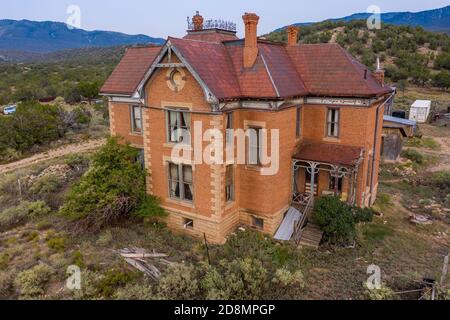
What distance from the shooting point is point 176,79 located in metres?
15.2

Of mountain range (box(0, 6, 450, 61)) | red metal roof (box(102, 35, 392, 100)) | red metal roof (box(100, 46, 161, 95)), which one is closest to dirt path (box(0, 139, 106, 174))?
red metal roof (box(100, 46, 161, 95))

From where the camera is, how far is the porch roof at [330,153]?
16.2m

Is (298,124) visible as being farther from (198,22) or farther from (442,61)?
(442,61)

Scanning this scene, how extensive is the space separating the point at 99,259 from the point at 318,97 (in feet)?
41.1

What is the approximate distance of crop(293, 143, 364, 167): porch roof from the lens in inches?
637

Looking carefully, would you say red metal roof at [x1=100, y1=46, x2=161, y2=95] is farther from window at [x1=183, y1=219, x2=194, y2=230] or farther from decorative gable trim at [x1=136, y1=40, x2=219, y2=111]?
window at [x1=183, y1=219, x2=194, y2=230]

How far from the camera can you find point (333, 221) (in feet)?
50.2

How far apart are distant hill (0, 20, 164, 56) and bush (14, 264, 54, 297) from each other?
164 m

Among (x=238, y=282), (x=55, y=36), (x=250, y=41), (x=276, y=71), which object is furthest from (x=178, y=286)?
(x=55, y=36)

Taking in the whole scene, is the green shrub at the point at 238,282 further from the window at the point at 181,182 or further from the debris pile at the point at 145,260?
the window at the point at 181,182

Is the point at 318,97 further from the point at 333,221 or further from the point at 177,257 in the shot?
the point at 177,257

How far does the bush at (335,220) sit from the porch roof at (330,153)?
1780 millimetres
